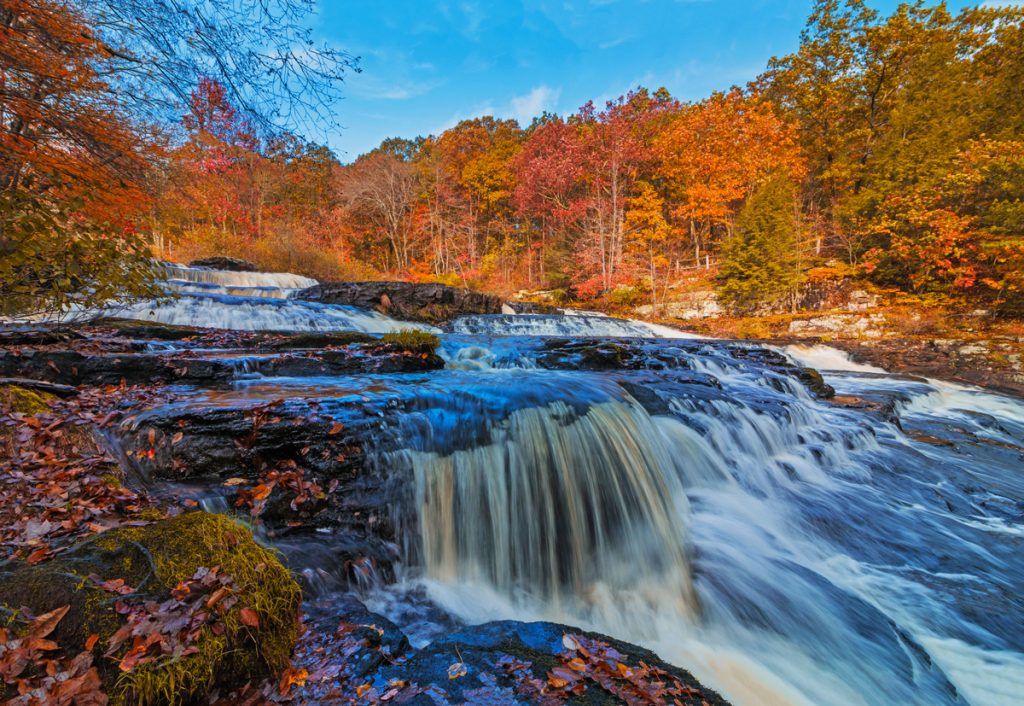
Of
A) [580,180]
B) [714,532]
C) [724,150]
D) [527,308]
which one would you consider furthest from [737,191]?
[714,532]

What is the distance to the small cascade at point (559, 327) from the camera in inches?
530

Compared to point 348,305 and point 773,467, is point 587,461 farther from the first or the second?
point 348,305

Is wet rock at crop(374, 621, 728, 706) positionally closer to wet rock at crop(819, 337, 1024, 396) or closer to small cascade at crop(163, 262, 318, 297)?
wet rock at crop(819, 337, 1024, 396)

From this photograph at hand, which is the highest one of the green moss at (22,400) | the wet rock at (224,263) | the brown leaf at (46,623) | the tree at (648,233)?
the tree at (648,233)

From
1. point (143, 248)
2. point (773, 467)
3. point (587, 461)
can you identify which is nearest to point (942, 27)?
point (773, 467)

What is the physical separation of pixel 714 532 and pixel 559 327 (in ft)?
35.2

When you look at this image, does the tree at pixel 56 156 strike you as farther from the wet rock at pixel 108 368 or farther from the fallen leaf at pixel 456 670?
the fallen leaf at pixel 456 670

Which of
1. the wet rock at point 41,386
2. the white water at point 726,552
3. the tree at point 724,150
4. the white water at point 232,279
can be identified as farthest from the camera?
the tree at point 724,150

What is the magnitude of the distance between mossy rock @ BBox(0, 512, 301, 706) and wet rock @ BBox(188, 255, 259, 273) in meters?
17.6

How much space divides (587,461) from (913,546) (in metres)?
3.23

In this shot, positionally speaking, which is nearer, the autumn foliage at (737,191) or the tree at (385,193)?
the autumn foliage at (737,191)

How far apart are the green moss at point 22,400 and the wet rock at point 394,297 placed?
10336 mm

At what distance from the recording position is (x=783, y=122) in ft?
70.2

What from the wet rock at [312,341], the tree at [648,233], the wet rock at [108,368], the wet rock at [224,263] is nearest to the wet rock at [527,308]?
the tree at [648,233]
